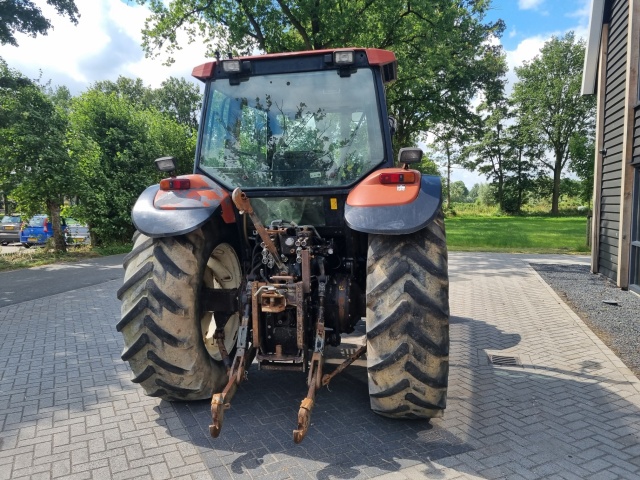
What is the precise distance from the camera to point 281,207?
3.74 meters

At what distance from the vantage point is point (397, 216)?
3.00m

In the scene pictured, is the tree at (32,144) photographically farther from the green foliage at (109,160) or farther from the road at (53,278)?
the road at (53,278)

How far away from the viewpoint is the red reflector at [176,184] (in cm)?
339

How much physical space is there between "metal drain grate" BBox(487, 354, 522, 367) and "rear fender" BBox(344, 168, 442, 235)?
237cm

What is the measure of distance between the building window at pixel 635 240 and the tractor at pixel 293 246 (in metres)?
6.31

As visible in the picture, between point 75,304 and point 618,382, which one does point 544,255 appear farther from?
point 75,304

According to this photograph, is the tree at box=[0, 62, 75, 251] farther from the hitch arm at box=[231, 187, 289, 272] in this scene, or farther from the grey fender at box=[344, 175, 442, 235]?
the grey fender at box=[344, 175, 442, 235]

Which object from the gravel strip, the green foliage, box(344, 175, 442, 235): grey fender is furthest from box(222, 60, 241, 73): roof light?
the green foliage

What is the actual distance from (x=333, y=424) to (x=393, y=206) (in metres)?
1.59

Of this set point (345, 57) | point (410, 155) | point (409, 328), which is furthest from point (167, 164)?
point (409, 328)

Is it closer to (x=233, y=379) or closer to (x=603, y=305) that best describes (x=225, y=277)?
(x=233, y=379)

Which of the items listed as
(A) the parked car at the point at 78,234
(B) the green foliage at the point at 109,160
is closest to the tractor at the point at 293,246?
(B) the green foliage at the point at 109,160

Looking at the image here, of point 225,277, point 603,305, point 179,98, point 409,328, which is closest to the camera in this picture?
point 409,328

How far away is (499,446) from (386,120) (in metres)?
2.43
